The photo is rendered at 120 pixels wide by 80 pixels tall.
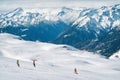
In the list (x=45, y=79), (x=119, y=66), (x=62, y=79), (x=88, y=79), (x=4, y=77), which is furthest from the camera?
(x=119, y=66)

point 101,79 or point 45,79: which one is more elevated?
point 45,79

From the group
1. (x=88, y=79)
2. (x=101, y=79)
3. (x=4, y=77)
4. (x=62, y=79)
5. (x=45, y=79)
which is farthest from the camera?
(x=101, y=79)

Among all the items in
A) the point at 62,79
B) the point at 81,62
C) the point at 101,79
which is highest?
the point at 62,79

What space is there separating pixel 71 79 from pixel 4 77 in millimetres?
18992

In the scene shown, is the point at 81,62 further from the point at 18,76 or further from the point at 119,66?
the point at 18,76

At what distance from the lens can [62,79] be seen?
80.8 meters

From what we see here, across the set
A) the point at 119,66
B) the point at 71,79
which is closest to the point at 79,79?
the point at 71,79

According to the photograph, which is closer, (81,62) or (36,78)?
(36,78)

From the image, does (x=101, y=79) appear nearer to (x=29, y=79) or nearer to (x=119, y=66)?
(x=29, y=79)

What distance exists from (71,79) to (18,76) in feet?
48.5

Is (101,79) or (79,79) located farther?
(101,79)

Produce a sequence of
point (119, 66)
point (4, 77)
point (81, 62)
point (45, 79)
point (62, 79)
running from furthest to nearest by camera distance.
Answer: point (81, 62)
point (119, 66)
point (62, 79)
point (45, 79)
point (4, 77)

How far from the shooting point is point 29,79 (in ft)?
233

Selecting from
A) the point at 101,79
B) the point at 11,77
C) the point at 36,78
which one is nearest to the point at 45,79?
the point at 36,78
